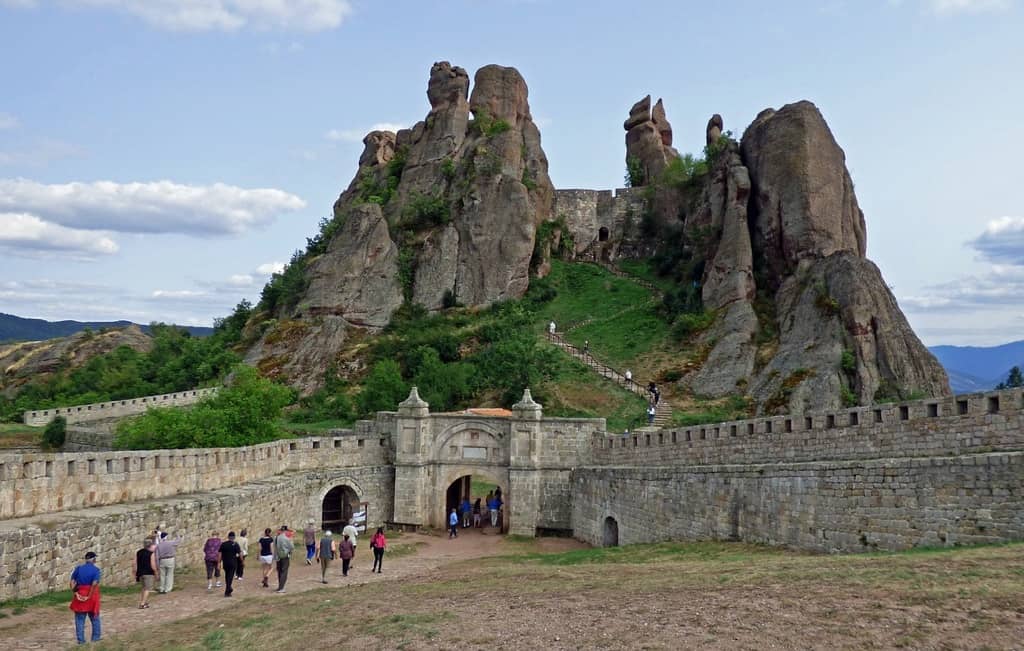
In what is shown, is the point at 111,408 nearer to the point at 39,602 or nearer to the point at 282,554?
the point at 282,554

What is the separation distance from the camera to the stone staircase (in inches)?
1558

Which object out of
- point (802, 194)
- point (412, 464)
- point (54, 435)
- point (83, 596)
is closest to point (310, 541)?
point (83, 596)

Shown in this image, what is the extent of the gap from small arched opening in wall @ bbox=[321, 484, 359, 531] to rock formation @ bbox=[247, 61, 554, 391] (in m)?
15.7

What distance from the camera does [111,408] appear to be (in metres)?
52.2

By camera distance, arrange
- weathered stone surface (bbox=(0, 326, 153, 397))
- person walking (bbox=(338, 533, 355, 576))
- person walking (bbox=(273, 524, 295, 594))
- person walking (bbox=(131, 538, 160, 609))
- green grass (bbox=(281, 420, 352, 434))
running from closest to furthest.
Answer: person walking (bbox=(131, 538, 160, 609)) → person walking (bbox=(273, 524, 295, 594)) → person walking (bbox=(338, 533, 355, 576)) → green grass (bbox=(281, 420, 352, 434)) → weathered stone surface (bbox=(0, 326, 153, 397))

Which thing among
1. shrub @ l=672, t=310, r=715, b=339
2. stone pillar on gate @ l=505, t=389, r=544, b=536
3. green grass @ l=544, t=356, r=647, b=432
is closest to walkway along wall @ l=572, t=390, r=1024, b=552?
stone pillar on gate @ l=505, t=389, r=544, b=536

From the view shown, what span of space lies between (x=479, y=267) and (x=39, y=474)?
135ft

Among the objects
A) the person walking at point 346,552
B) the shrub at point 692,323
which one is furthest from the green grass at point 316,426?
the person walking at point 346,552

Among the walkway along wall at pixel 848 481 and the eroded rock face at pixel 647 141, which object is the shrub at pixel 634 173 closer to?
the eroded rock face at pixel 647 141

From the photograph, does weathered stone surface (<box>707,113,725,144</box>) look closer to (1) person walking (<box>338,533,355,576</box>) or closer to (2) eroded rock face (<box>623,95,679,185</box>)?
(2) eroded rock face (<box>623,95,679,185</box>)

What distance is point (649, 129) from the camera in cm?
7106

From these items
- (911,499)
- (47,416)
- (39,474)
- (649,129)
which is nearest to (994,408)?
(911,499)

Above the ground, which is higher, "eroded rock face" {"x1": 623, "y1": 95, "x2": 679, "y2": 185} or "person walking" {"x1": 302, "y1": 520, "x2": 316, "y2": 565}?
"eroded rock face" {"x1": 623, "y1": 95, "x2": 679, "y2": 185}

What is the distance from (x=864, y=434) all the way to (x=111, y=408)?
44384mm
